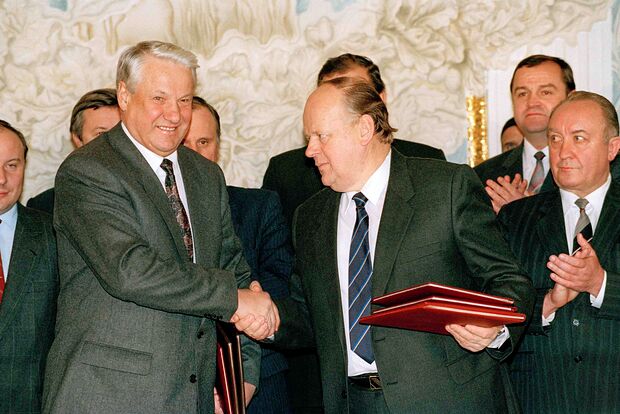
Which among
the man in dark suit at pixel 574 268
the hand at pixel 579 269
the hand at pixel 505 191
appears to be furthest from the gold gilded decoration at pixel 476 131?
the hand at pixel 579 269

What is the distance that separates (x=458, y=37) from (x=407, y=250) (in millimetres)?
3236

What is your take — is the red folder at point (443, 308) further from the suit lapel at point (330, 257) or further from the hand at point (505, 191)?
the hand at point (505, 191)

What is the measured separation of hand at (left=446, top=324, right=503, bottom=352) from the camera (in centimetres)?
325

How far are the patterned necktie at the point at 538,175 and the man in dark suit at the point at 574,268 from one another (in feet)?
2.18

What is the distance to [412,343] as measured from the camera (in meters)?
3.50

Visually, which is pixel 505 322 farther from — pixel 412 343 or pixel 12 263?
pixel 12 263

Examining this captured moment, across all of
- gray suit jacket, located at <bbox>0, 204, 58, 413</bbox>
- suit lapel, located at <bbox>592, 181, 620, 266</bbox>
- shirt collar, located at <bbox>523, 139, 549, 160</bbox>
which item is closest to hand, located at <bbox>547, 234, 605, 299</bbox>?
suit lapel, located at <bbox>592, 181, 620, 266</bbox>

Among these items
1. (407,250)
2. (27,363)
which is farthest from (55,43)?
(407,250)

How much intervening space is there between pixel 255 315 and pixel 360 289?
1.50ft

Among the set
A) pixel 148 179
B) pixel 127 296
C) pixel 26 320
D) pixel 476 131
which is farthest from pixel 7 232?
pixel 476 131

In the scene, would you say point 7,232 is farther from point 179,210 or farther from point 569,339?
point 569,339

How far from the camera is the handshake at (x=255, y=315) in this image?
147 inches

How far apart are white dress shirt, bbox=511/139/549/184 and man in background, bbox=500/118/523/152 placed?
942 millimetres

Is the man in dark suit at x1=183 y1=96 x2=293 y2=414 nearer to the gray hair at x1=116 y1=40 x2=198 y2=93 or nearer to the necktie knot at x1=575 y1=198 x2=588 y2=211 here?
the gray hair at x1=116 y1=40 x2=198 y2=93
